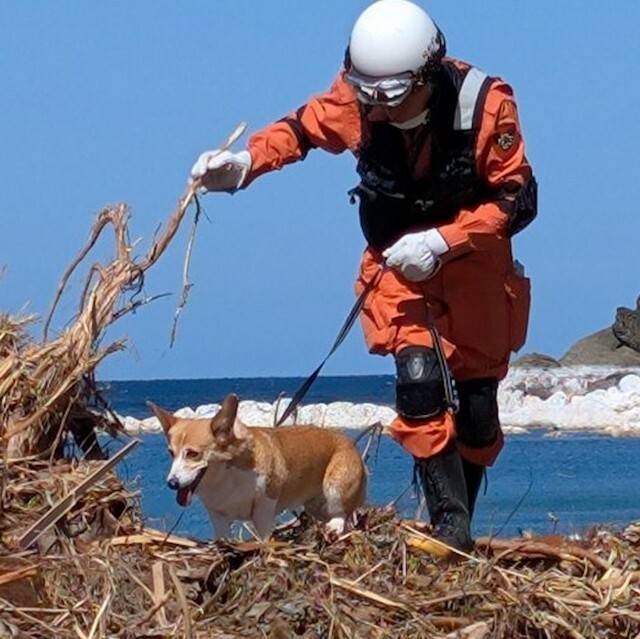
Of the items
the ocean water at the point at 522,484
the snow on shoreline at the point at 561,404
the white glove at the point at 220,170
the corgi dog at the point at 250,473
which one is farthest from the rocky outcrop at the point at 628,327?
the white glove at the point at 220,170

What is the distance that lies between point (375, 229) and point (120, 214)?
849 mm

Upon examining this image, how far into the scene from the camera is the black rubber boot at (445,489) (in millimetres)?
6211

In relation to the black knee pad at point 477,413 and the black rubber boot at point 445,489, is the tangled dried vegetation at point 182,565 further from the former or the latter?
the black knee pad at point 477,413

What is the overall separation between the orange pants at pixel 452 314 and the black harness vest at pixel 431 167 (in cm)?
17

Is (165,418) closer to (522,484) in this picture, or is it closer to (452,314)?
(452,314)

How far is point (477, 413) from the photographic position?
668cm

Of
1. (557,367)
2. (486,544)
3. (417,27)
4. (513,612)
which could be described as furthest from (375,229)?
(557,367)

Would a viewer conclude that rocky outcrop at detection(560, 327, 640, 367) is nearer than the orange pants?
No

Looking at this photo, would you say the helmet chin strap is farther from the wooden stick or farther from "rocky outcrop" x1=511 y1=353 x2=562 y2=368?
"rocky outcrop" x1=511 y1=353 x2=562 y2=368

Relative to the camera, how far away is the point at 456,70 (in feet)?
20.5

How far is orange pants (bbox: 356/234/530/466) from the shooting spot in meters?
6.22

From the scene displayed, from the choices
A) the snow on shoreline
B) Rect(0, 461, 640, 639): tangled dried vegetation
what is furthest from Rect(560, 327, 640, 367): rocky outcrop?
Rect(0, 461, 640, 639): tangled dried vegetation

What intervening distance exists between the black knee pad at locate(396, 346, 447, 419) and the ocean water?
52 centimetres

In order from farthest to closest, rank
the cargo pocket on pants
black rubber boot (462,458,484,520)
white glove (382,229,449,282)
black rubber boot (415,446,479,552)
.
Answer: black rubber boot (462,458,484,520)
the cargo pocket on pants
black rubber boot (415,446,479,552)
white glove (382,229,449,282)
